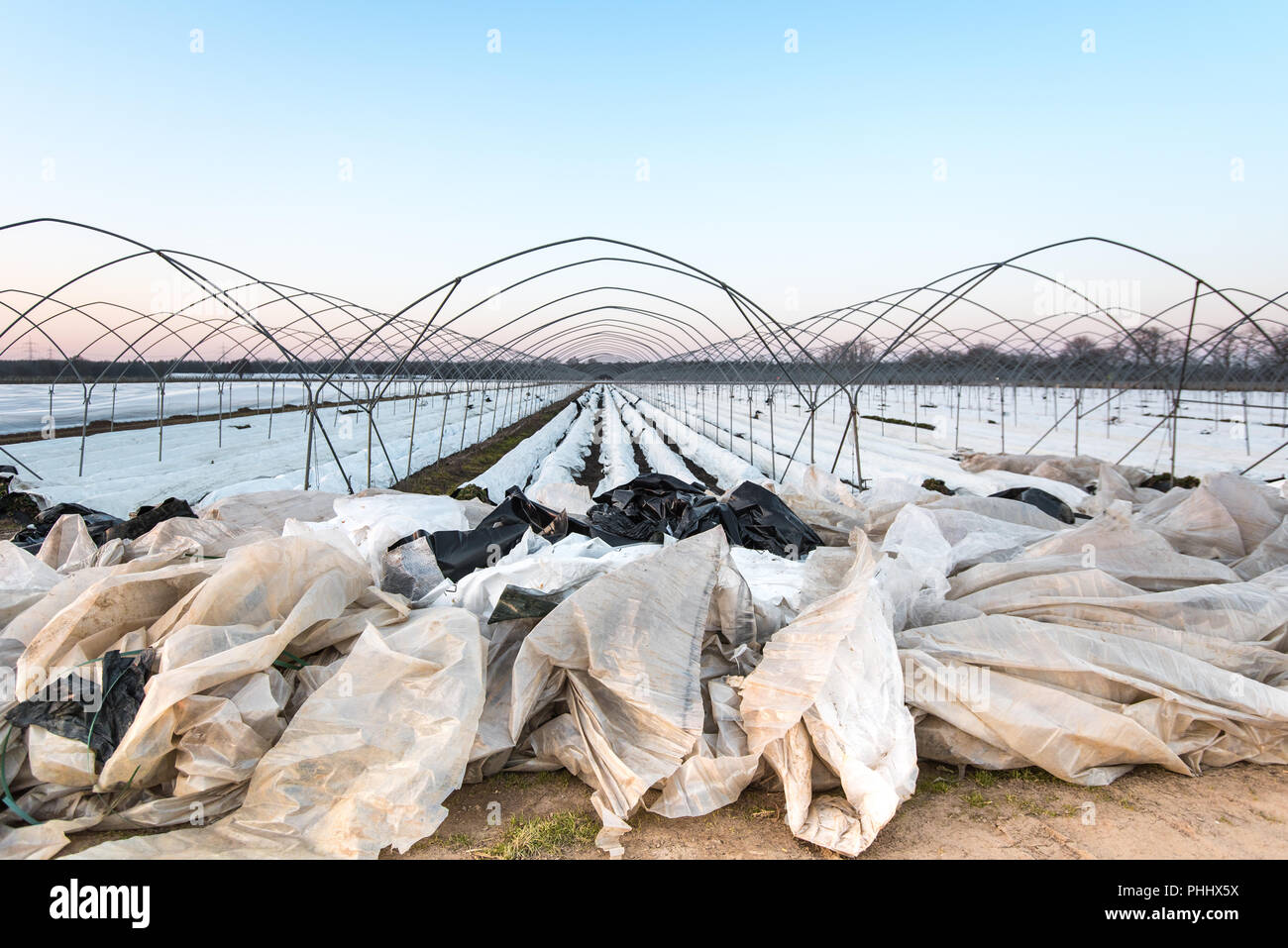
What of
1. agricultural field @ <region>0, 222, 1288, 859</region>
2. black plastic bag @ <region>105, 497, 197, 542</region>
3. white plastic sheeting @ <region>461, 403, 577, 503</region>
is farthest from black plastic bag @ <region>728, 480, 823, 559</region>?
white plastic sheeting @ <region>461, 403, 577, 503</region>

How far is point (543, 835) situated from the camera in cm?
292

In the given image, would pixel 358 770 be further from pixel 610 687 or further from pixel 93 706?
pixel 93 706

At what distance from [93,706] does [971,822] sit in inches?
152

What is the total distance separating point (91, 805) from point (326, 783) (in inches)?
40.6

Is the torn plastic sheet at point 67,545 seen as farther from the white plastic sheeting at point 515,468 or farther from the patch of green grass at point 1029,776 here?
the patch of green grass at point 1029,776

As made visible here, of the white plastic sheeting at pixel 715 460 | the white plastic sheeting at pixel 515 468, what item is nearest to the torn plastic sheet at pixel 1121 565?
the white plastic sheeting at pixel 715 460

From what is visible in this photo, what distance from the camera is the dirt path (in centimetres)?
282

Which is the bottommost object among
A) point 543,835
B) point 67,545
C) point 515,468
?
point 543,835

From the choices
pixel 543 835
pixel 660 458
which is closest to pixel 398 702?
pixel 543 835

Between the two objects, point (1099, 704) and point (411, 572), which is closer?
point (1099, 704)

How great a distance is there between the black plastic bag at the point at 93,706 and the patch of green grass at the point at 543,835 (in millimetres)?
1668
